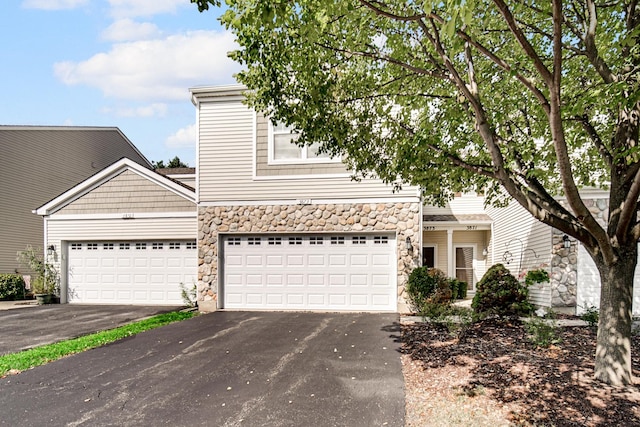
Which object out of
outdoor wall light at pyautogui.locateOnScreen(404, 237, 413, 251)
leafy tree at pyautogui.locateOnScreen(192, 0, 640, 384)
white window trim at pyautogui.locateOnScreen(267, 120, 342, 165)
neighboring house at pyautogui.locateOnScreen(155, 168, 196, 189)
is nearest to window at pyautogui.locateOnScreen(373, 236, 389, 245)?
outdoor wall light at pyautogui.locateOnScreen(404, 237, 413, 251)

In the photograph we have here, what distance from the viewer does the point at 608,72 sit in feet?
14.5

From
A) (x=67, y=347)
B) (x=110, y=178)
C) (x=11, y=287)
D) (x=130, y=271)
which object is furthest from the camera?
(x=11, y=287)

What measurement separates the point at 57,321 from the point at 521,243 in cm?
1303

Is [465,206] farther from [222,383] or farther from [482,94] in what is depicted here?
[222,383]

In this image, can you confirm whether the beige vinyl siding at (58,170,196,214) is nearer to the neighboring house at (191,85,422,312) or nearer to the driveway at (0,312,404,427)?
the neighboring house at (191,85,422,312)

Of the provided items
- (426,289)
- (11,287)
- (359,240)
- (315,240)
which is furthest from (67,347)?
(11,287)

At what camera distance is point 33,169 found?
54.3 ft

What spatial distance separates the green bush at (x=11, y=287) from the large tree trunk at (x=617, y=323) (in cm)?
1750

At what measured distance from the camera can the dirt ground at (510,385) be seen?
389 centimetres

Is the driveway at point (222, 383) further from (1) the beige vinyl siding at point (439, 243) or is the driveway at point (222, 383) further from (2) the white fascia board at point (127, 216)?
(1) the beige vinyl siding at point (439, 243)

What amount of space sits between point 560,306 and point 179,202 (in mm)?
11255

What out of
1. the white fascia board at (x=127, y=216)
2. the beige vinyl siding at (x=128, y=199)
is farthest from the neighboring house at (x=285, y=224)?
the beige vinyl siding at (x=128, y=199)

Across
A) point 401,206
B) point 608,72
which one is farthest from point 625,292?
point 401,206

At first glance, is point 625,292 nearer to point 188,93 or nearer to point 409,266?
point 409,266
